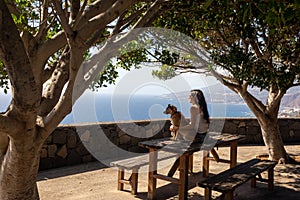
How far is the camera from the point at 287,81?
5598 mm

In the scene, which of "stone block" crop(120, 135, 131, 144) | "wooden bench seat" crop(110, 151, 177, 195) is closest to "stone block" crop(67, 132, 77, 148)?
"stone block" crop(120, 135, 131, 144)

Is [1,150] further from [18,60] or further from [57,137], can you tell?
[57,137]

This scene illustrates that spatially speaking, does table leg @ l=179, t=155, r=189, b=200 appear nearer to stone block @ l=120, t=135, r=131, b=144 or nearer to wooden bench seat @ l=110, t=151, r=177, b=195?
wooden bench seat @ l=110, t=151, r=177, b=195

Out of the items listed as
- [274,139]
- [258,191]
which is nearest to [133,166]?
[258,191]

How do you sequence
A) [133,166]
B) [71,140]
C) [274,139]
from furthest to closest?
[274,139] → [71,140] → [133,166]

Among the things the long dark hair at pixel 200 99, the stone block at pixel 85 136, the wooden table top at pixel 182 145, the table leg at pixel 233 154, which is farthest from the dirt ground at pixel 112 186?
the long dark hair at pixel 200 99

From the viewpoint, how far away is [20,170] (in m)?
3.30

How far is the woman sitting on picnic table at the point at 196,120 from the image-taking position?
5.26 m

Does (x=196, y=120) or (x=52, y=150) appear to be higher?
(x=196, y=120)

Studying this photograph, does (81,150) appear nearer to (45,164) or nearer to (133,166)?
(45,164)

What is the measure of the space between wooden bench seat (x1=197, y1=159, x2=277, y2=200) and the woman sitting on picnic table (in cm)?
89

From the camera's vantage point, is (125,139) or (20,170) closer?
(20,170)

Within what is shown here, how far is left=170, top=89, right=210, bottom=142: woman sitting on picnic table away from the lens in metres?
5.26

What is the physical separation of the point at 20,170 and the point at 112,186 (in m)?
2.74
